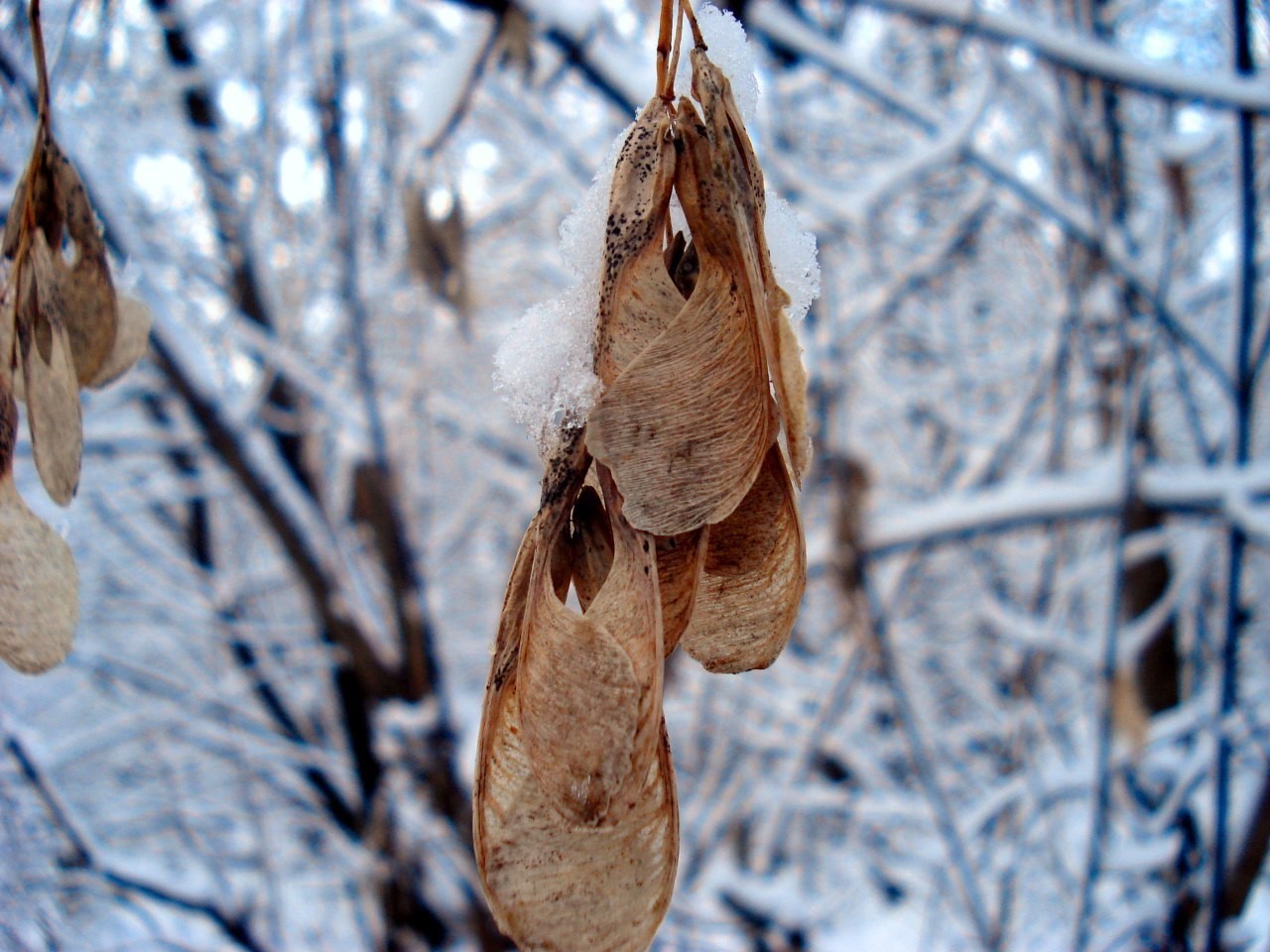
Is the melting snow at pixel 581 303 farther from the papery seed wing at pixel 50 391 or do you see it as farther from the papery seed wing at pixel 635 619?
the papery seed wing at pixel 50 391

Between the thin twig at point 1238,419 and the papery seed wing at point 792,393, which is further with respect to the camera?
the thin twig at point 1238,419

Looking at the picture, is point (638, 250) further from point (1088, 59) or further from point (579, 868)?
point (1088, 59)

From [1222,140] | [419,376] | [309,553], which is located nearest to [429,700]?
[309,553]

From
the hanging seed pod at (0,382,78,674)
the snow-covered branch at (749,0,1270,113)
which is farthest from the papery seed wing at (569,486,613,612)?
the snow-covered branch at (749,0,1270,113)

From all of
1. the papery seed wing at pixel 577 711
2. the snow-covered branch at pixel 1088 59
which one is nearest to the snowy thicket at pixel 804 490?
the snow-covered branch at pixel 1088 59

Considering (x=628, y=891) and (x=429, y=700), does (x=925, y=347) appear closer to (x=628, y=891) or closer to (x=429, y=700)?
(x=429, y=700)
